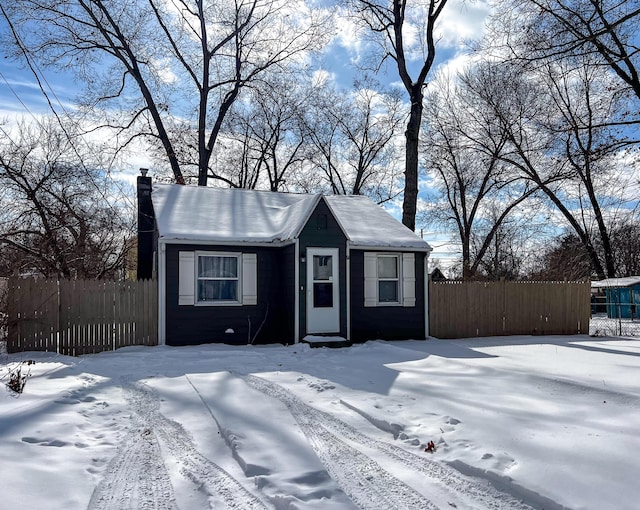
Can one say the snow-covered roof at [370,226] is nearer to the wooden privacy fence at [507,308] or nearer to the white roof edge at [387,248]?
the white roof edge at [387,248]

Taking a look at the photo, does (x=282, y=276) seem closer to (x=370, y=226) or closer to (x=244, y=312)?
(x=244, y=312)

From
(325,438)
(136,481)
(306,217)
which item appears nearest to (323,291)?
(306,217)

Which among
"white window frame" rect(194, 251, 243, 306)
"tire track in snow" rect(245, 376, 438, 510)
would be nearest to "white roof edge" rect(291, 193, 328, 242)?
"white window frame" rect(194, 251, 243, 306)

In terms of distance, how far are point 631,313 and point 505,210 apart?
9.16 metres

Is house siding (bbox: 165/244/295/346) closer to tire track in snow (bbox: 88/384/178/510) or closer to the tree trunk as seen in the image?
tire track in snow (bbox: 88/384/178/510)

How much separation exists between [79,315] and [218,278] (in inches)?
130

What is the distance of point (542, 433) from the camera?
485cm

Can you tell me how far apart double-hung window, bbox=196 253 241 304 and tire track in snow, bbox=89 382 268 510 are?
7.21 meters

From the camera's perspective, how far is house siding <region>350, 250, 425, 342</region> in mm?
13438

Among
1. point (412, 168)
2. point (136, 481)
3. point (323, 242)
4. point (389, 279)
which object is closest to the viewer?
point (136, 481)

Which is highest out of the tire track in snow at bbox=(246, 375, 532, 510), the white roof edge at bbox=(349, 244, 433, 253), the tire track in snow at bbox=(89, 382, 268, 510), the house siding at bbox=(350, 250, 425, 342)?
the white roof edge at bbox=(349, 244, 433, 253)

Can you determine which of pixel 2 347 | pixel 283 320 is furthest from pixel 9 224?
pixel 283 320

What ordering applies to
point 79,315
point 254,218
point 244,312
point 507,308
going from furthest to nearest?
1. point 507,308
2. point 254,218
3. point 244,312
4. point 79,315

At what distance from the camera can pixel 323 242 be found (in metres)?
12.7
